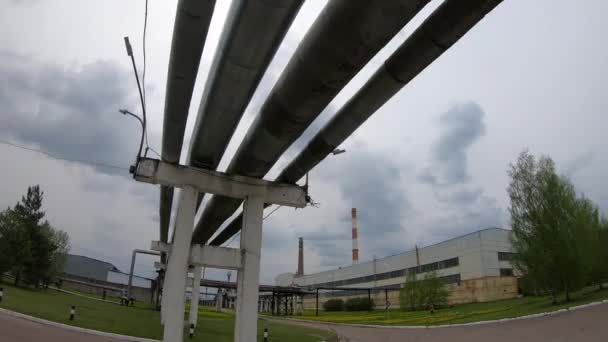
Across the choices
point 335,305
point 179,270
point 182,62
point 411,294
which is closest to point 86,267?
point 335,305

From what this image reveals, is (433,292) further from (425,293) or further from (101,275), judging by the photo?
(101,275)

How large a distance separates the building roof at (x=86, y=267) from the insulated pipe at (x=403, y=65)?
3696 inches

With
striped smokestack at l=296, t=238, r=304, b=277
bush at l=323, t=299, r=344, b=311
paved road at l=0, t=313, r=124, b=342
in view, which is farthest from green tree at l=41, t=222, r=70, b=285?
striped smokestack at l=296, t=238, r=304, b=277

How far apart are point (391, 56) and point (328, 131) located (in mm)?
3070

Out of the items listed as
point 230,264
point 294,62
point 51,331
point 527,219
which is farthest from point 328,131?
point 527,219

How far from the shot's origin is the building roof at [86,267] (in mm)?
89887

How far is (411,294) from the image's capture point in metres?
48.1

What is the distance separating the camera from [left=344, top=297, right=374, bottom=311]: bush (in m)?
62.3

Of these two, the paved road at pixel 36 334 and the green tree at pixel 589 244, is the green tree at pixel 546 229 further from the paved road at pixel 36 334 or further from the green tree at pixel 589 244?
the paved road at pixel 36 334

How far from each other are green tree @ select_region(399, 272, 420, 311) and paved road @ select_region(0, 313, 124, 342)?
38361mm

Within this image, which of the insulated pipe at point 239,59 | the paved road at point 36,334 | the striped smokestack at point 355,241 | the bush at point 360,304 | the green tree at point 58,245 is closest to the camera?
the insulated pipe at point 239,59

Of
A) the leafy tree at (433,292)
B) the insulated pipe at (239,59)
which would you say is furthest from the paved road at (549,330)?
the leafy tree at (433,292)

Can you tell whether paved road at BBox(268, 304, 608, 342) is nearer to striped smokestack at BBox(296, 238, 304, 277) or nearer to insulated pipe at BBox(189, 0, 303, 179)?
insulated pipe at BBox(189, 0, 303, 179)

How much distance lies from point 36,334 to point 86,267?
90692 mm
